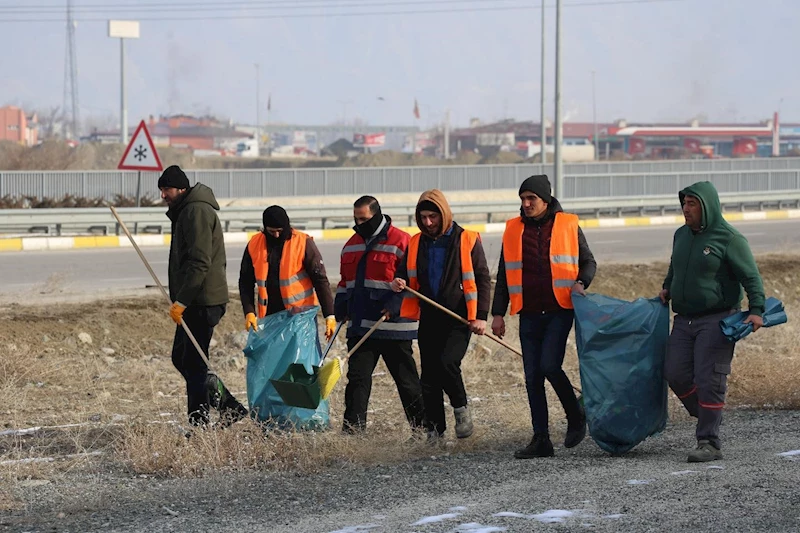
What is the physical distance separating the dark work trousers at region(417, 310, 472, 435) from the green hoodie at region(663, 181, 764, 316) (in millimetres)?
1370

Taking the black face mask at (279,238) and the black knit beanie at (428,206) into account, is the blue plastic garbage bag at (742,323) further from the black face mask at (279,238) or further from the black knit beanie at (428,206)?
the black face mask at (279,238)

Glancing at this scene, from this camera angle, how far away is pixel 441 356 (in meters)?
7.75

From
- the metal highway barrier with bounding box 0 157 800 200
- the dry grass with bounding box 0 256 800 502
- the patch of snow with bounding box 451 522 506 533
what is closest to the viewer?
the patch of snow with bounding box 451 522 506 533

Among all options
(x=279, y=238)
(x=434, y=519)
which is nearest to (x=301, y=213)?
(x=279, y=238)

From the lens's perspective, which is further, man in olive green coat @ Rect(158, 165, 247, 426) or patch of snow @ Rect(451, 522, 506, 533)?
man in olive green coat @ Rect(158, 165, 247, 426)

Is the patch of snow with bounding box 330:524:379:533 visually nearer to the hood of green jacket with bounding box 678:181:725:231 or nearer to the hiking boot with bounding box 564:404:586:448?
the hiking boot with bounding box 564:404:586:448

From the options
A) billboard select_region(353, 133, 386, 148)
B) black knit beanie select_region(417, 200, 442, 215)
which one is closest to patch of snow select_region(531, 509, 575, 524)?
black knit beanie select_region(417, 200, 442, 215)

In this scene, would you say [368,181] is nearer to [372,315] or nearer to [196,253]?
[372,315]

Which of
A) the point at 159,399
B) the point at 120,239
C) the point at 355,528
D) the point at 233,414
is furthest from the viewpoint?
the point at 120,239

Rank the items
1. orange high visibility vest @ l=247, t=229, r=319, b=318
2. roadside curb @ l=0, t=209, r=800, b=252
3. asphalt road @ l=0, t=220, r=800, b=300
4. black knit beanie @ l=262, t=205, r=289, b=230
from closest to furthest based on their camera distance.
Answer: black knit beanie @ l=262, t=205, r=289, b=230, orange high visibility vest @ l=247, t=229, r=319, b=318, asphalt road @ l=0, t=220, r=800, b=300, roadside curb @ l=0, t=209, r=800, b=252

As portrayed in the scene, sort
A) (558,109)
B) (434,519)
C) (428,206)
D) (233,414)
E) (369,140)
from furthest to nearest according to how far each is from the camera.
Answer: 1. (369,140)
2. (558,109)
3. (233,414)
4. (428,206)
5. (434,519)

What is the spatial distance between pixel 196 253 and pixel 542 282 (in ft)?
6.86

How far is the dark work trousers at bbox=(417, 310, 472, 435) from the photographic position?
775 cm

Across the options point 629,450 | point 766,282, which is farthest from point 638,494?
point 766,282
